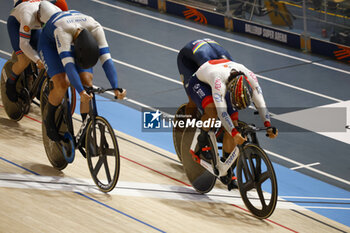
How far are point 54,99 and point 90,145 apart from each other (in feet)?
2.01

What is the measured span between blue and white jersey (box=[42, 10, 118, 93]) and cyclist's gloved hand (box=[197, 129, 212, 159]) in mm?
1001

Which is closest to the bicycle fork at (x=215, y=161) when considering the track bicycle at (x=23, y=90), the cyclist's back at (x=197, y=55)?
the cyclist's back at (x=197, y=55)

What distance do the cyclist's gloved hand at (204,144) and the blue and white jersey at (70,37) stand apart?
1001 mm

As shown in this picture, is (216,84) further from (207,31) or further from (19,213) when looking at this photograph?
(207,31)

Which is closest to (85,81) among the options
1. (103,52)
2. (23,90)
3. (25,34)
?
(103,52)

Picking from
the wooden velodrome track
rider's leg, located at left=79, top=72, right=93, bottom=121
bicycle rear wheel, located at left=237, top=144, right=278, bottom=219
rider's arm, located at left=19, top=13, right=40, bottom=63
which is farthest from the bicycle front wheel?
rider's arm, located at left=19, top=13, right=40, bottom=63

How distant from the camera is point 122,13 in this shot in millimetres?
14289

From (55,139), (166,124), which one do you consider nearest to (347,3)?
(166,124)

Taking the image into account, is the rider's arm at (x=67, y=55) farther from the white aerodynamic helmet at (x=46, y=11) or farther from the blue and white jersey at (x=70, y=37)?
the white aerodynamic helmet at (x=46, y=11)

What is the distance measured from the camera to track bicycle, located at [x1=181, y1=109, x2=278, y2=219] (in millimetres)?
5727

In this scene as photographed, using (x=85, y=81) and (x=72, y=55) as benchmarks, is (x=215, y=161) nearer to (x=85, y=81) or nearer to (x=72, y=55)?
(x=85, y=81)

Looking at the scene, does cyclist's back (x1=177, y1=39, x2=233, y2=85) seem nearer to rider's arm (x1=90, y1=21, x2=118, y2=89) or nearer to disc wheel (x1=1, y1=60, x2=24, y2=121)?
rider's arm (x1=90, y1=21, x2=118, y2=89)

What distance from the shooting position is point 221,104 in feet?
19.1

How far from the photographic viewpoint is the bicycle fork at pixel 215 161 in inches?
237
